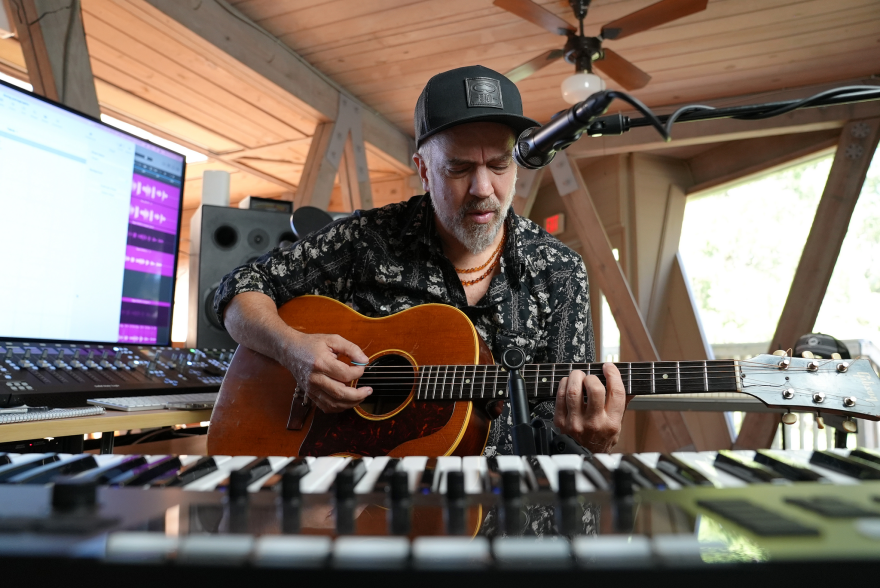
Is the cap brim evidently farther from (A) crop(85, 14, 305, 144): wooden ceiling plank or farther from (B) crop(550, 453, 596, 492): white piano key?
(A) crop(85, 14, 305, 144): wooden ceiling plank

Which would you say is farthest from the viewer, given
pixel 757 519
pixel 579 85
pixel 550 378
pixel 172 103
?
pixel 172 103

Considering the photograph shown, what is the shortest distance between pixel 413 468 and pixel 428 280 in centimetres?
115

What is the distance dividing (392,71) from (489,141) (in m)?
2.57

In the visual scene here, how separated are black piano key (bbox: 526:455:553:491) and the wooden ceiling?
3.10 m

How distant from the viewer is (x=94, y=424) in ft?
3.64

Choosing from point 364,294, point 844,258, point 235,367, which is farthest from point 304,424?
point 844,258

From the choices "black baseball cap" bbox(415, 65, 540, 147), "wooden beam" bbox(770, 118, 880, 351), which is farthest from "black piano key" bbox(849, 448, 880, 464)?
"wooden beam" bbox(770, 118, 880, 351)

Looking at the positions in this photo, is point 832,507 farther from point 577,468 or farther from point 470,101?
point 470,101

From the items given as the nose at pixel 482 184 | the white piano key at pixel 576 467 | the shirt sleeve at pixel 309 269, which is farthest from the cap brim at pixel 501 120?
the white piano key at pixel 576 467

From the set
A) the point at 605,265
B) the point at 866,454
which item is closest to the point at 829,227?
the point at 605,265

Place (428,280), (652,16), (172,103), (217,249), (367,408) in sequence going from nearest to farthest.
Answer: (367,408), (428,280), (217,249), (652,16), (172,103)

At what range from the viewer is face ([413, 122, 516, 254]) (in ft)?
5.04

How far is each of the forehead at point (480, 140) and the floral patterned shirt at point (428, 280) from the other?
23 cm

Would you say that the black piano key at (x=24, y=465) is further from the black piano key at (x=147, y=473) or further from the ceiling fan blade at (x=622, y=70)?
the ceiling fan blade at (x=622, y=70)
